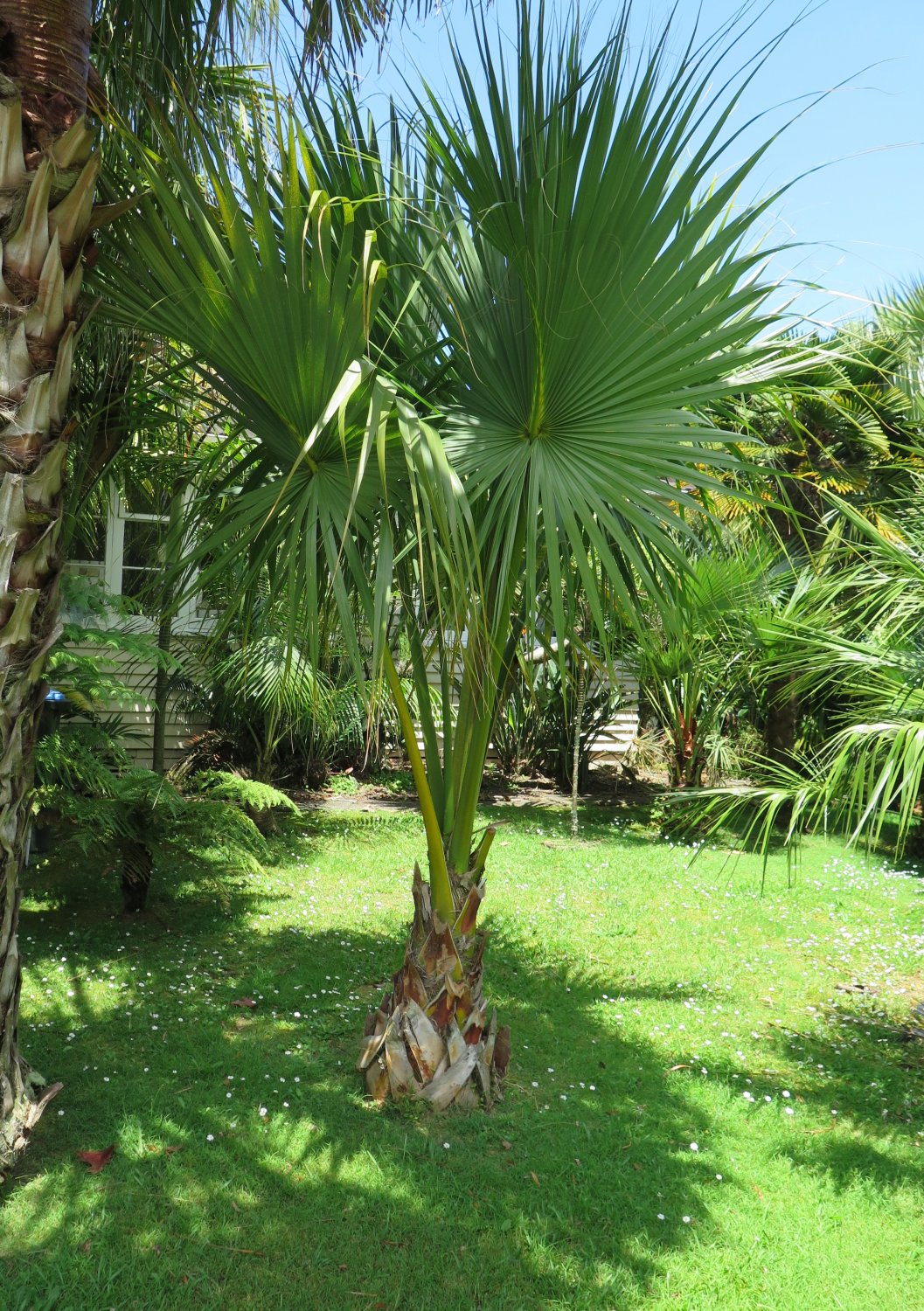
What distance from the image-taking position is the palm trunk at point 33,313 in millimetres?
2834

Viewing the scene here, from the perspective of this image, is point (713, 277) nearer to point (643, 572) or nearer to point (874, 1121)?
point (643, 572)

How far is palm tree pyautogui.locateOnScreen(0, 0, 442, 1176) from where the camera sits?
284 cm

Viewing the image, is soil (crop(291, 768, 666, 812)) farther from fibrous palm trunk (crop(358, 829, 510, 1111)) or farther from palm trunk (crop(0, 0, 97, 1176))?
palm trunk (crop(0, 0, 97, 1176))

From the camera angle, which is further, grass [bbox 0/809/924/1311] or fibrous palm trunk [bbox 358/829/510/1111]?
fibrous palm trunk [bbox 358/829/510/1111]

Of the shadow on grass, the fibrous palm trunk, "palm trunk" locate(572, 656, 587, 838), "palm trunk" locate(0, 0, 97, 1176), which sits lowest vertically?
the shadow on grass

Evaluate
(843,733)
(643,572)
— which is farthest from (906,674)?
(643,572)

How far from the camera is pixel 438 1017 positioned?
3.91 m

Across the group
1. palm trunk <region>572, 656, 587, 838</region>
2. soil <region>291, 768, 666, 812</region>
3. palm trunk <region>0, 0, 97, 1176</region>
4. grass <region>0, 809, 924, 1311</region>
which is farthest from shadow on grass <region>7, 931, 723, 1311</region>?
soil <region>291, 768, 666, 812</region>

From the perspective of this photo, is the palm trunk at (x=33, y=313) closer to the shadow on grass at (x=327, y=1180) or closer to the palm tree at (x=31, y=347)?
the palm tree at (x=31, y=347)

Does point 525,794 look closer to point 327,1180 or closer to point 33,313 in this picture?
point 327,1180

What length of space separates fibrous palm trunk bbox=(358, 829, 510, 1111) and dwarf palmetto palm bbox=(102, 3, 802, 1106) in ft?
3.48

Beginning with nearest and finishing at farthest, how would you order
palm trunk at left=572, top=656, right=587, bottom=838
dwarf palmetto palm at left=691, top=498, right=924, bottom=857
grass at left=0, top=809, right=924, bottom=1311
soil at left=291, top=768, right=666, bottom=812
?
grass at left=0, top=809, right=924, bottom=1311 < dwarf palmetto palm at left=691, top=498, right=924, bottom=857 < palm trunk at left=572, top=656, right=587, bottom=838 < soil at left=291, top=768, right=666, bottom=812

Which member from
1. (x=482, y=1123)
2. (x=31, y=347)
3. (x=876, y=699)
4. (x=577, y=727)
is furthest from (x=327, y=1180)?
(x=577, y=727)

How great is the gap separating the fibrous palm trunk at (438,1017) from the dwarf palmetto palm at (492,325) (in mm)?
1060
